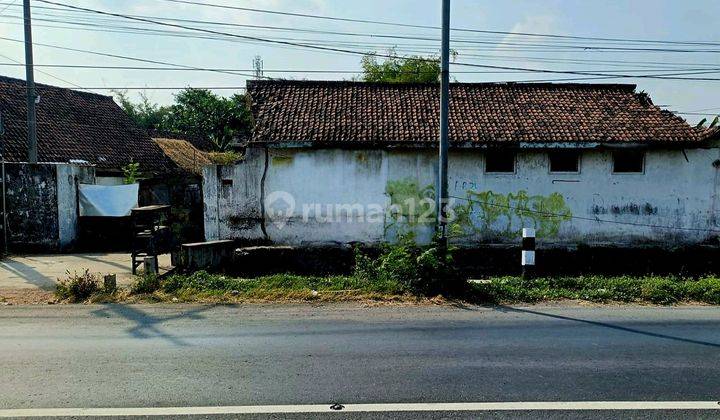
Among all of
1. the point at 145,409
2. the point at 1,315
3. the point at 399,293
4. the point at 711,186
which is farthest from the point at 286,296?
the point at 711,186

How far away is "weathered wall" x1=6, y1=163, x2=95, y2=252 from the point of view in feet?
45.6

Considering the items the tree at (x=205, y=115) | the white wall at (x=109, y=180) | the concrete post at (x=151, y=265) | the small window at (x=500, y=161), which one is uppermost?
the tree at (x=205, y=115)

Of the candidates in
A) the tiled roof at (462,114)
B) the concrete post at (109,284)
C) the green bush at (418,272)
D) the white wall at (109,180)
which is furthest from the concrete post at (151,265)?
the white wall at (109,180)

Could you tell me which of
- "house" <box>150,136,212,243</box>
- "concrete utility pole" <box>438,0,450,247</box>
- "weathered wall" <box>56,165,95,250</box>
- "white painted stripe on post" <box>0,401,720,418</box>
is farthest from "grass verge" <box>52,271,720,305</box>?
"house" <box>150,136,212,243</box>

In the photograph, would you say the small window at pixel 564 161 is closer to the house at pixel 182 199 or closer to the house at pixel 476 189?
the house at pixel 476 189

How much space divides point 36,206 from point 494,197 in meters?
12.3

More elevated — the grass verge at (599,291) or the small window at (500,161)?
the small window at (500,161)

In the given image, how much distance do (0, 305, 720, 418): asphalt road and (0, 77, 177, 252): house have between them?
7.36m

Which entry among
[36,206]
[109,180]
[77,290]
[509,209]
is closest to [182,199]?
[109,180]

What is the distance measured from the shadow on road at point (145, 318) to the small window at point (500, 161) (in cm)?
865

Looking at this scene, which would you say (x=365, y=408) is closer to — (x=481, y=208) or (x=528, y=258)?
(x=528, y=258)

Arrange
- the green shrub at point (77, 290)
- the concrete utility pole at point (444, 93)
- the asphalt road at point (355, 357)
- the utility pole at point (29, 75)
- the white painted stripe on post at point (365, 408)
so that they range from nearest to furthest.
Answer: the white painted stripe on post at point (365, 408) < the asphalt road at point (355, 357) < the green shrub at point (77, 290) < the concrete utility pole at point (444, 93) < the utility pole at point (29, 75)

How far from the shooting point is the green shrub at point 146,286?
357 inches

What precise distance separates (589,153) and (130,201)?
13.3m
